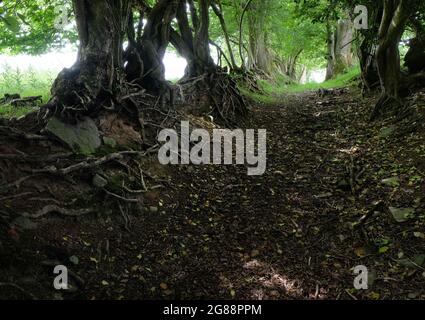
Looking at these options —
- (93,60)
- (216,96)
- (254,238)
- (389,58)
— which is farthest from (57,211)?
(389,58)

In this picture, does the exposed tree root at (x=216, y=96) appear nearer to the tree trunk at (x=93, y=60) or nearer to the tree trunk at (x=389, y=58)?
the tree trunk at (x=93, y=60)

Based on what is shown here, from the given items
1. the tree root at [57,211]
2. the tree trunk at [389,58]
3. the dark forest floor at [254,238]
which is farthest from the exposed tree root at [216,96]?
the tree root at [57,211]

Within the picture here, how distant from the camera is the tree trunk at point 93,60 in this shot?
5.45 meters

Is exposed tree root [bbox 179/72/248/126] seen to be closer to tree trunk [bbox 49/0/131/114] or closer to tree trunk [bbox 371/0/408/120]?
tree trunk [bbox 49/0/131/114]

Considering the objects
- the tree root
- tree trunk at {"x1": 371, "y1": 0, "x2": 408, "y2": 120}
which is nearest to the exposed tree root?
tree trunk at {"x1": 371, "y1": 0, "x2": 408, "y2": 120}

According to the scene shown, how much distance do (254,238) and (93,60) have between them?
364 centimetres

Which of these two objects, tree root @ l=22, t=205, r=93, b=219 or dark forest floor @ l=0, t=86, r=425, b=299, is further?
tree root @ l=22, t=205, r=93, b=219

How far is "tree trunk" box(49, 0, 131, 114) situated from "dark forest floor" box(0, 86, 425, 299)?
166 cm

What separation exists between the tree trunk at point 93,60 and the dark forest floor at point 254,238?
166 cm

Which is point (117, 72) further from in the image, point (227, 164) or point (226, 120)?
point (226, 120)

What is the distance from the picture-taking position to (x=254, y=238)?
15.3ft

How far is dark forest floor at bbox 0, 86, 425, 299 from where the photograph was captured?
3.68 meters

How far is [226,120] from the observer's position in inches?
346
